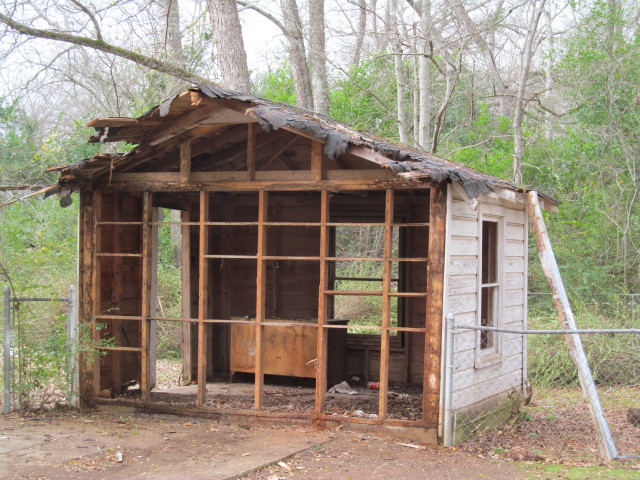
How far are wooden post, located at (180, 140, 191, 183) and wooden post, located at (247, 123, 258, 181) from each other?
766mm

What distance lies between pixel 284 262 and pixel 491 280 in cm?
361

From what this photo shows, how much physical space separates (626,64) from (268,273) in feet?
35.9

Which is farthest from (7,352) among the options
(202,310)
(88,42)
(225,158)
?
(88,42)

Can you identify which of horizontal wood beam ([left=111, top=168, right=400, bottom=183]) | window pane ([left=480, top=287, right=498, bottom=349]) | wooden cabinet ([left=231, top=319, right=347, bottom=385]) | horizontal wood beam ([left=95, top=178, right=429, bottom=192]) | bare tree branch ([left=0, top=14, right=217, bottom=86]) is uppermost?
bare tree branch ([left=0, top=14, right=217, bottom=86])

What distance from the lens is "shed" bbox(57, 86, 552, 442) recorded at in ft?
24.4

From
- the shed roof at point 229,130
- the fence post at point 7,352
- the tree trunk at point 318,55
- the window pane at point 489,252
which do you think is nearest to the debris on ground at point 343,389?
the window pane at point 489,252

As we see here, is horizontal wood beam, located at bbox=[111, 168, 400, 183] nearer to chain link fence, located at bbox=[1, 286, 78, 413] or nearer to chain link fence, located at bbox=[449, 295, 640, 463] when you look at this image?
chain link fence, located at bbox=[1, 286, 78, 413]

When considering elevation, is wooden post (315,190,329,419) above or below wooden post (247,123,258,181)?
below

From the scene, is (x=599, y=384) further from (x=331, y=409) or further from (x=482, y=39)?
(x=482, y=39)

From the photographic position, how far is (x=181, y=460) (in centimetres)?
669

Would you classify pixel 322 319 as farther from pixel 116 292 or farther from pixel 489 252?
pixel 116 292

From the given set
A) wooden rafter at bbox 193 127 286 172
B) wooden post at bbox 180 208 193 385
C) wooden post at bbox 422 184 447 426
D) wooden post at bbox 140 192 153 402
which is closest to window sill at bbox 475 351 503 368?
wooden post at bbox 422 184 447 426

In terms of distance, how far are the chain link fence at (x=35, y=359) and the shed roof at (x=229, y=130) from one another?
1761 mm

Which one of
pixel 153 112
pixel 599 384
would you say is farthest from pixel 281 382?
pixel 599 384
